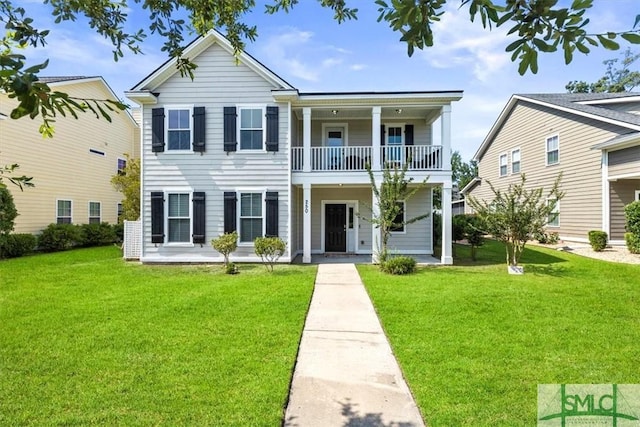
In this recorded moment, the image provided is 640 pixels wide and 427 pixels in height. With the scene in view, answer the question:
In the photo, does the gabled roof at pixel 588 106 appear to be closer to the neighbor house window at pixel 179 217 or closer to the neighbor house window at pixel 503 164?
the neighbor house window at pixel 503 164

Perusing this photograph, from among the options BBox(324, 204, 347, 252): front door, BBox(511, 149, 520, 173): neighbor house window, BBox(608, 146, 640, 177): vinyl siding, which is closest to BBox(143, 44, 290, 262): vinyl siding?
BBox(324, 204, 347, 252): front door

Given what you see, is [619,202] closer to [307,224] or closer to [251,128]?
[307,224]

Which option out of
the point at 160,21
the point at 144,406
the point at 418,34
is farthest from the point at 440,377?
the point at 160,21

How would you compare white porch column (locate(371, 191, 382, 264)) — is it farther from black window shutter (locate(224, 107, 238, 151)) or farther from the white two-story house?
black window shutter (locate(224, 107, 238, 151))

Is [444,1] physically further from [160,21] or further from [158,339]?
[158,339]

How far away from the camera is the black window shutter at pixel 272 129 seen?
11898 millimetres

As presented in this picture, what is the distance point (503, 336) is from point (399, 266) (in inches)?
195

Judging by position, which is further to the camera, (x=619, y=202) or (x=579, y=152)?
(x=579, y=152)

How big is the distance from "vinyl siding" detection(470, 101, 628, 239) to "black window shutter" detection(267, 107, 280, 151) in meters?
13.5

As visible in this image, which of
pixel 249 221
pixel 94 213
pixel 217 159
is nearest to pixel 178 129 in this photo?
pixel 217 159

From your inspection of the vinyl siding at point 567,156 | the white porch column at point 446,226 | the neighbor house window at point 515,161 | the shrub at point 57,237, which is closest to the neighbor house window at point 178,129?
the shrub at point 57,237

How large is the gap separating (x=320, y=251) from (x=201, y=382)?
10.7m

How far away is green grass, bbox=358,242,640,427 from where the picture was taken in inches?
133

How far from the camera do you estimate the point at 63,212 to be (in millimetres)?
16844
